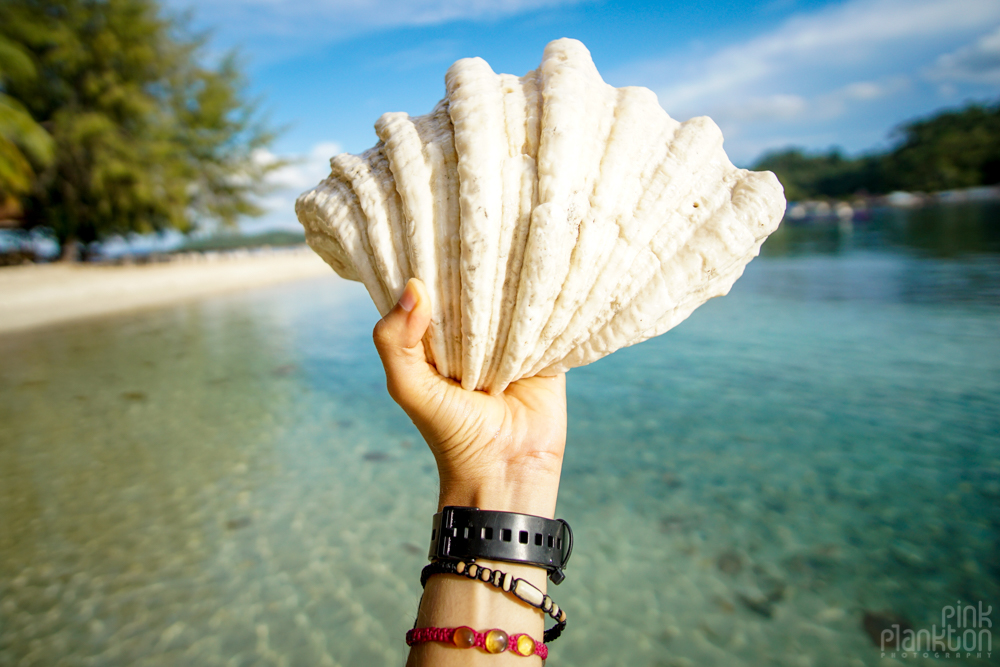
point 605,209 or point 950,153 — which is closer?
point 605,209

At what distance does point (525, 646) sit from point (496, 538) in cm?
25

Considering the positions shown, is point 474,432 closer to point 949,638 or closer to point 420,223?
point 420,223

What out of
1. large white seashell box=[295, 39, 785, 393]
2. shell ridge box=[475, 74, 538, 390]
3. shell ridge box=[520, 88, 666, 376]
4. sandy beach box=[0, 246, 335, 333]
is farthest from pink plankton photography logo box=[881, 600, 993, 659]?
sandy beach box=[0, 246, 335, 333]

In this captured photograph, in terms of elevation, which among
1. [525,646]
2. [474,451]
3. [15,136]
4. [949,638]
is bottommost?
[949,638]

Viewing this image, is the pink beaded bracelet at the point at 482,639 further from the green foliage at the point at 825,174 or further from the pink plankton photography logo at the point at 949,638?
the green foliage at the point at 825,174

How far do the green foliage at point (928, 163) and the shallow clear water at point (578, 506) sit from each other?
207ft

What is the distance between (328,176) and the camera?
1.62m

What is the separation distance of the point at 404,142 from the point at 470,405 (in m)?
0.74

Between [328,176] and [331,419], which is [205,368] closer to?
[331,419]

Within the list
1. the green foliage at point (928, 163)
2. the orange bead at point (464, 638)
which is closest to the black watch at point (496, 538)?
the orange bead at point (464, 638)

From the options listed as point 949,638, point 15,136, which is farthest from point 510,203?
point 15,136

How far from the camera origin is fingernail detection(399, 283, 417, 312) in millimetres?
1259

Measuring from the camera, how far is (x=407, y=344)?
1294 millimetres

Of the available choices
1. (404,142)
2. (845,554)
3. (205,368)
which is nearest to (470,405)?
(404,142)
